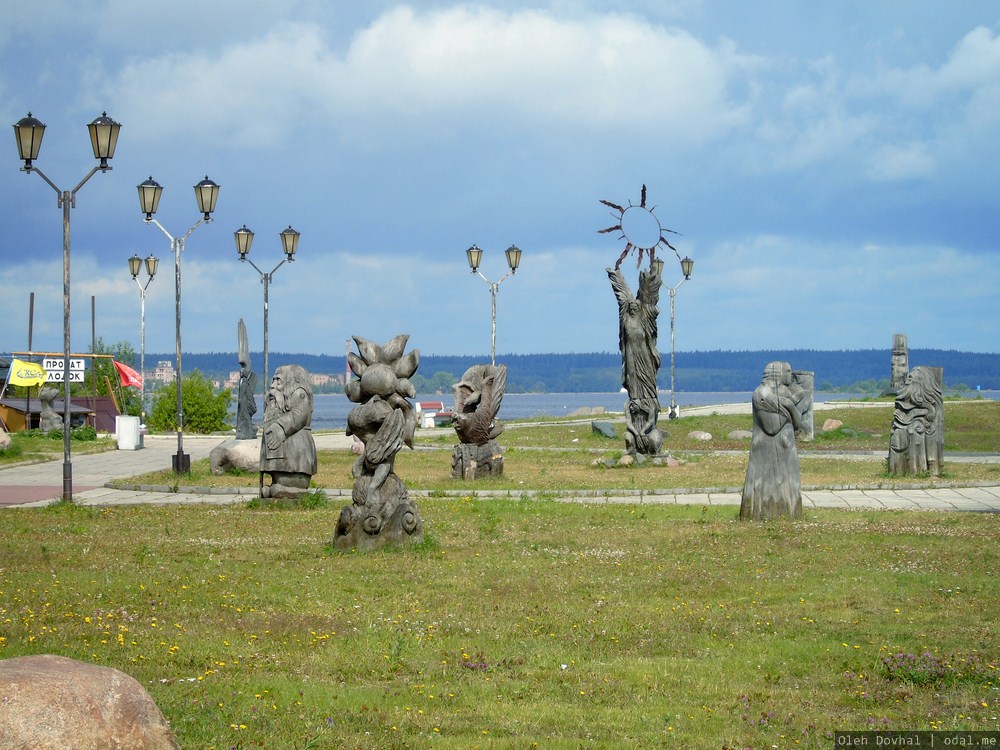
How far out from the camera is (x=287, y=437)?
19.2 metres

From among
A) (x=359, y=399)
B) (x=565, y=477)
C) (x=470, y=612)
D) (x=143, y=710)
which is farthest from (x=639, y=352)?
(x=143, y=710)

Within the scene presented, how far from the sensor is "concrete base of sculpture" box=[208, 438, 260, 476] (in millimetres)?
25438

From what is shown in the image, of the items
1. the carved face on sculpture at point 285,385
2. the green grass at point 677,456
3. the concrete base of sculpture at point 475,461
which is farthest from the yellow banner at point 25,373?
the carved face on sculpture at point 285,385

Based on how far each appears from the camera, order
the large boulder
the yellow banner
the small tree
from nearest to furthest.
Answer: the large boulder
the yellow banner
the small tree

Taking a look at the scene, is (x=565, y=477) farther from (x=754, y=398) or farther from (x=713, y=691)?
(x=713, y=691)

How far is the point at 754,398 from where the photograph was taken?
Answer: 16.2 meters

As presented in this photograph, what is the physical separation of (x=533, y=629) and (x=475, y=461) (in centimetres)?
1449

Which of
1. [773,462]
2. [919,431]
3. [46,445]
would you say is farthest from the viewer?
[46,445]

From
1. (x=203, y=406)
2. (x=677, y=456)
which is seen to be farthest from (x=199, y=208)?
(x=203, y=406)

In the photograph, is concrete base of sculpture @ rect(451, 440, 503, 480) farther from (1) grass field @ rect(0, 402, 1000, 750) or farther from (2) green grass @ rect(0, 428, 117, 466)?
(2) green grass @ rect(0, 428, 117, 466)

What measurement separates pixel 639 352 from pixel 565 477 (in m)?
5.62

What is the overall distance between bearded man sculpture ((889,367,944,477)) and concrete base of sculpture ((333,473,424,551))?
12935mm

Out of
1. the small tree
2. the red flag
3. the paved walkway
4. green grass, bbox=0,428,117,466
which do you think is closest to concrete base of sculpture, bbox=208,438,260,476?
the paved walkway

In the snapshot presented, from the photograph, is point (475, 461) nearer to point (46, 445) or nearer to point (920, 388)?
point (920, 388)
